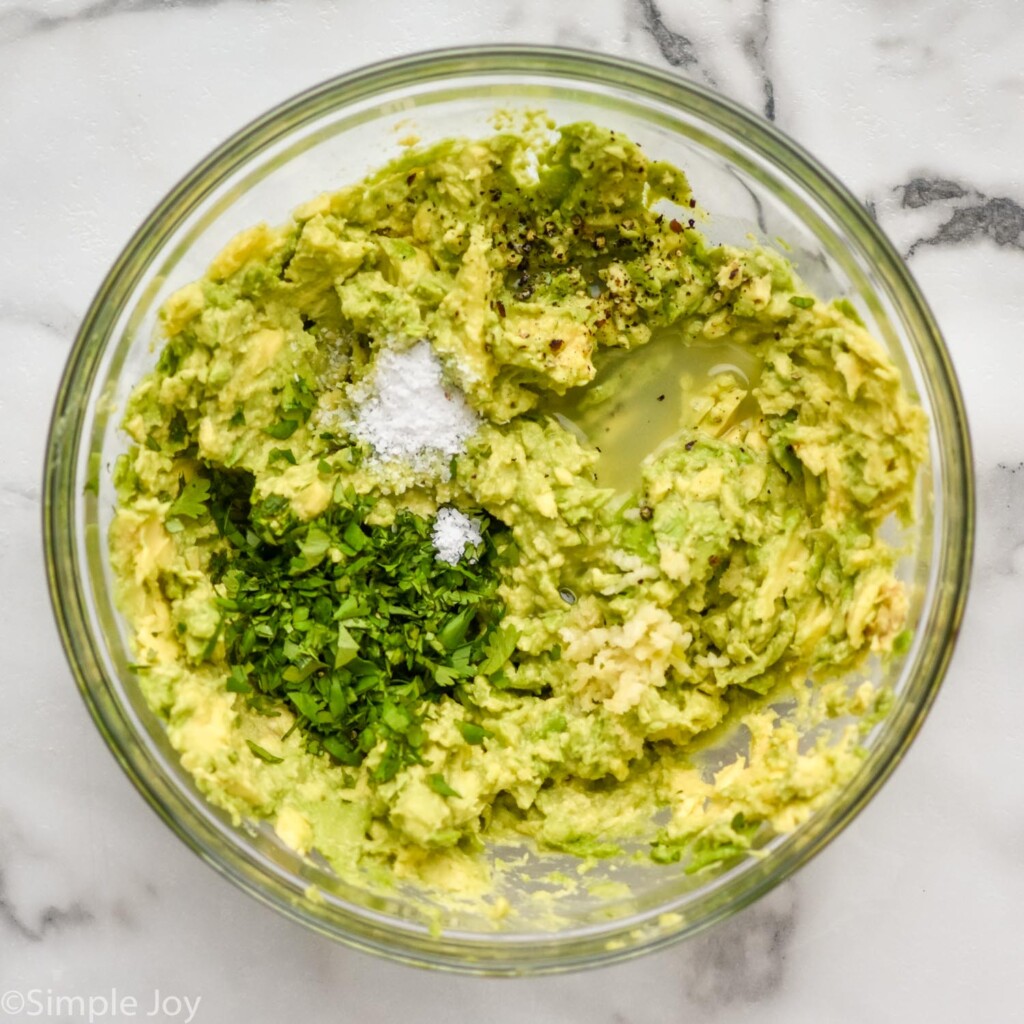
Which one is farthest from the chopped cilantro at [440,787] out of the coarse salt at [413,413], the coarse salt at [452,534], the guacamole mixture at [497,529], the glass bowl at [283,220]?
the coarse salt at [413,413]

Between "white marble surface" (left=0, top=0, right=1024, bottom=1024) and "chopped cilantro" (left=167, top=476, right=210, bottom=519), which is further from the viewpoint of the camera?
"white marble surface" (left=0, top=0, right=1024, bottom=1024)

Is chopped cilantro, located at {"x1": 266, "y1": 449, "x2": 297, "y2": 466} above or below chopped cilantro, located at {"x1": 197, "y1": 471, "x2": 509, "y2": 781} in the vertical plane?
above

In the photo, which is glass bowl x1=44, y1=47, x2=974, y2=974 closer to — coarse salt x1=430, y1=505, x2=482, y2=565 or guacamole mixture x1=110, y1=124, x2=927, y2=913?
guacamole mixture x1=110, y1=124, x2=927, y2=913

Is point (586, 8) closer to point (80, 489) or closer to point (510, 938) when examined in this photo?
point (80, 489)

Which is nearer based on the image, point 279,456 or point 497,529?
point 279,456

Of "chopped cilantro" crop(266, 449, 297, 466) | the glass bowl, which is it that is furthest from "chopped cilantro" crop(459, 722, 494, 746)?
"chopped cilantro" crop(266, 449, 297, 466)

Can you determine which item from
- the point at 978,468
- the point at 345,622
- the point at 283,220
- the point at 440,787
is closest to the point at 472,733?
the point at 440,787

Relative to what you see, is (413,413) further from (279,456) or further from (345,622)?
(345,622)

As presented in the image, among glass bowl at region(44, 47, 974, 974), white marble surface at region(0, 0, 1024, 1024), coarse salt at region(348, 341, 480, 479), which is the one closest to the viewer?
glass bowl at region(44, 47, 974, 974)
